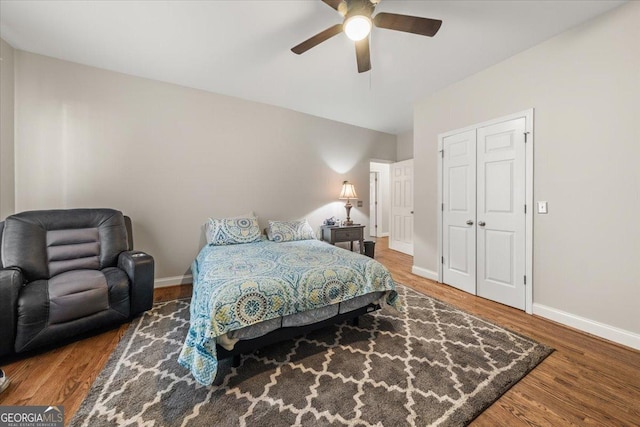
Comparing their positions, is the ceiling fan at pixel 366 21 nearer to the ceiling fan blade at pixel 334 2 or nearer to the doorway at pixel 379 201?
the ceiling fan blade at pixel 334 2

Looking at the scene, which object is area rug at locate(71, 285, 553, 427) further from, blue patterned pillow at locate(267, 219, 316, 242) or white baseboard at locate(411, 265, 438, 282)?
blue patterned pillow at locate(267, 219, 316, 242)

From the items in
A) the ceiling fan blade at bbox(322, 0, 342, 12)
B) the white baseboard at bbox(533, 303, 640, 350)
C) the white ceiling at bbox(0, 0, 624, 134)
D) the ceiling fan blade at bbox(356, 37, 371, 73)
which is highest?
the white ceiling at bbox(0, 0, 624, 134)

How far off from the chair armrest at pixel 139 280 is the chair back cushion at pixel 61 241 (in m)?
0.32

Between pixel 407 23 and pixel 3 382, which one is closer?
pixel 3 382

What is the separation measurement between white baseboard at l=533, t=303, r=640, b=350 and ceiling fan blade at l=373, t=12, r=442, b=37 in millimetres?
2736

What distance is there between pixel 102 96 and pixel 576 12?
4748 millimetres

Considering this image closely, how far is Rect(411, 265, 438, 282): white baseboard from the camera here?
344 centimetres

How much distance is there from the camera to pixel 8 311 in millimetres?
1655

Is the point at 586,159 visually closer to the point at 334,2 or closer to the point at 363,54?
the point at 363,54

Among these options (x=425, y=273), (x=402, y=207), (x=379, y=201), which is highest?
(x=379, y=201)

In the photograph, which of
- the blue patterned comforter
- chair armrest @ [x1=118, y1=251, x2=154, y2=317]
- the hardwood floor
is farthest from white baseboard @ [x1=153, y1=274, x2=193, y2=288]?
the blue patterned comforter

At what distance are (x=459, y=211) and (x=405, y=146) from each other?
2544 mm

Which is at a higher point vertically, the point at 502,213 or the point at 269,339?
the point at 502,213

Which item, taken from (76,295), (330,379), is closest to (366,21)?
(330,379)
